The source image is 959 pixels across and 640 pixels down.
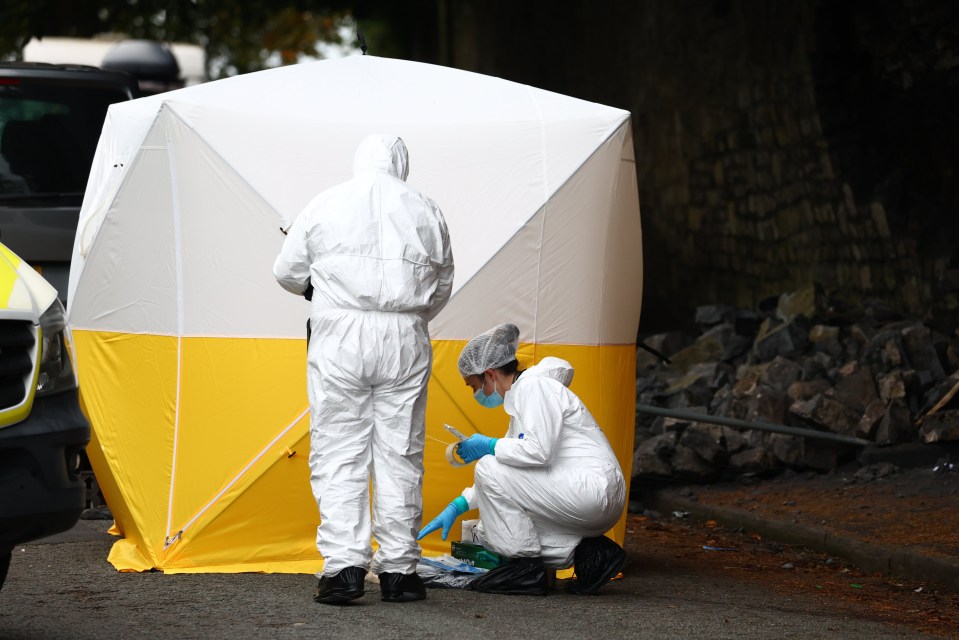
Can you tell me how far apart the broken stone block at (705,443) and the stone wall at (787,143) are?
2184 mm

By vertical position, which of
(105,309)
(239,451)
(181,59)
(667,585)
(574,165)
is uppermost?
(181,59)

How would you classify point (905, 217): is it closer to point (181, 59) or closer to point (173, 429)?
point (173, 429)

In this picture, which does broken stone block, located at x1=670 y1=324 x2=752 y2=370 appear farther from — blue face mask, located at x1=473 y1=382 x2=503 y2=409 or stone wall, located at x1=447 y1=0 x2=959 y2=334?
blue face mask, located at x1=473 y1=382 x2=503 y2=409

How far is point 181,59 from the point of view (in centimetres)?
1878

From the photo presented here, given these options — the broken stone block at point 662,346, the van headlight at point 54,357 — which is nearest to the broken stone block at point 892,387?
the broken stone block at point 662,346

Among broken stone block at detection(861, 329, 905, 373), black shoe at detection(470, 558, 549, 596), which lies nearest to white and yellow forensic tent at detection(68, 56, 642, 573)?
black shoe at detection(470, 558, 549, 596)

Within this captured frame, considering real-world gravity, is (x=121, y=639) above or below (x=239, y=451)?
below

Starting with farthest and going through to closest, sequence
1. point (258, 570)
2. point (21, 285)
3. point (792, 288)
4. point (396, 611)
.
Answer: point (792, 288), point (258, 570), point (396, 611), point (21, 285)

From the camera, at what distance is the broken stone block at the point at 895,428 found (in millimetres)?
9594

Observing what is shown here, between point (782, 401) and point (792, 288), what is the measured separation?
11.0ft

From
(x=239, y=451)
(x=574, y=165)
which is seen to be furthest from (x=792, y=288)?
(x=239, y=451)

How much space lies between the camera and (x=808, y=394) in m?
10.1

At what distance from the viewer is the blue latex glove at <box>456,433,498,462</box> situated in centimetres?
623

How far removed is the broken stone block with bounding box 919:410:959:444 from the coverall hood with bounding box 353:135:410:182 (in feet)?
15.3
